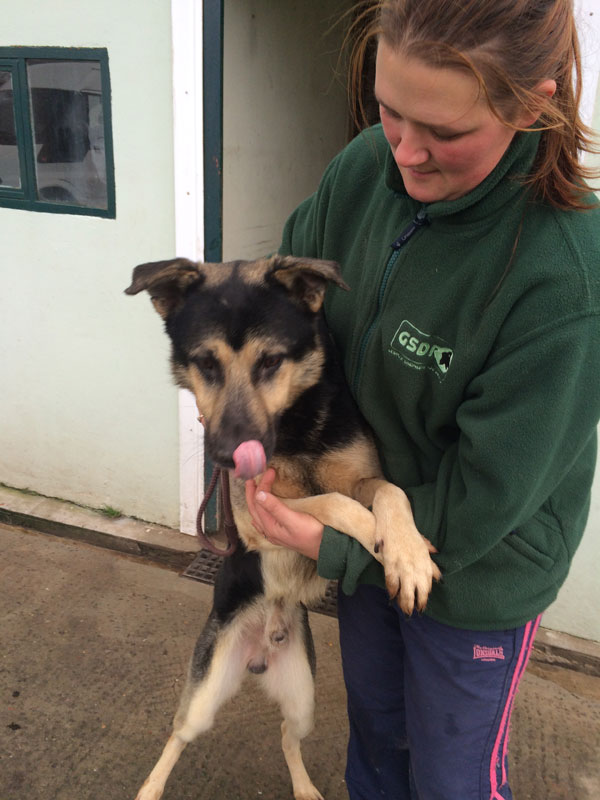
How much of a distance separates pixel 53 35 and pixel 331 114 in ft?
7.75

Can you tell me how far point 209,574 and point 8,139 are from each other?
2684mm

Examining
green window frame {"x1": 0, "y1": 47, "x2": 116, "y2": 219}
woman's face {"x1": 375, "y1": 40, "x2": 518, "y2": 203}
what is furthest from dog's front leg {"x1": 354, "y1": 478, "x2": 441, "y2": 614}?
green window frame {"x1": 0, "y1": 47, "x2": 116, "y2": 219}

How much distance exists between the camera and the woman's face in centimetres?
112

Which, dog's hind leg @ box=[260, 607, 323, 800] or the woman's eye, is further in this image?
dog's hind leg @ box=[260, 607, 323, 800]

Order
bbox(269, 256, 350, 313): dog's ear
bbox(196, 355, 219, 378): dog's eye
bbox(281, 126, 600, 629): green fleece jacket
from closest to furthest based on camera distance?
1. bbox(281, 126, 600, 629): green fleece jacket
2. bbox(269, 256, 350, 313): dog's ear
3. bbox(196, 355, 219, 378): dog's eye

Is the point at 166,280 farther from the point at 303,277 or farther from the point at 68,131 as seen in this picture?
the point at 68,131

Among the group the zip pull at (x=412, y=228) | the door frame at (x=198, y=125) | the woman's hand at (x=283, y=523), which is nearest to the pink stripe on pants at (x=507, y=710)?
the woman's hand at (x=283, y=523)

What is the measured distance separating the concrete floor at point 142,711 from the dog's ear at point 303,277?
1839mm

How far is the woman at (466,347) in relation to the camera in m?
1.13

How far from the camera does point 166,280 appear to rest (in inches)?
76.2

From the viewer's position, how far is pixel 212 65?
2.97 m

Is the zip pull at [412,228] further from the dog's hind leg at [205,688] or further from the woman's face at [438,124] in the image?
the dog's hind leg at [205,688]

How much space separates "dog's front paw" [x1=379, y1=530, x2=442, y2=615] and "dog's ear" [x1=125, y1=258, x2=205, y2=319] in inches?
37.7

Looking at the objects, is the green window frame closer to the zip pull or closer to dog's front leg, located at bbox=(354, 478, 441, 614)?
the zip pull
